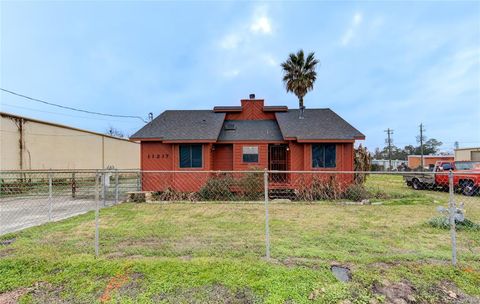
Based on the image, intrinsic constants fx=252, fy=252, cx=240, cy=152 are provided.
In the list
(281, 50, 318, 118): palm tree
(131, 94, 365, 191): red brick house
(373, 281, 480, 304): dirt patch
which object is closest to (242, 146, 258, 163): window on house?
(131, 94, 365, 191): red brick house

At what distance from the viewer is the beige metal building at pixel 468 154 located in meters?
26.7

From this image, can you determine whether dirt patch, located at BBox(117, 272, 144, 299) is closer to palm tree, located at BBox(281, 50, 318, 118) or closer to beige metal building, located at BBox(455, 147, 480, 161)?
palm tree, located at BBox(281, 50, 318, 118)

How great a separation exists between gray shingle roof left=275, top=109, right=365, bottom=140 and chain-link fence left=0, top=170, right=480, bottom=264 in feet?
6.89

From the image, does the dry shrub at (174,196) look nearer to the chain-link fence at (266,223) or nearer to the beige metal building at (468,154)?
the chain-link fence at (266,223)

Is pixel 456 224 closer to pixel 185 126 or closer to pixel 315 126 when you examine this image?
pixel 315 126

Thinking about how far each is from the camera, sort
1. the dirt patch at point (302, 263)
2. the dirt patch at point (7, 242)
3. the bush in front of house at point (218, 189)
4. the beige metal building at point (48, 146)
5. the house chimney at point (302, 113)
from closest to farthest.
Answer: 1. the dirt patch at point (302, 263)
2. the dirt patch at point (7, 242)
3. the bush in front of house at point (218, 189)
4. the beige metal building at point (48, 146)
5. the house chimney at point (302, 113)

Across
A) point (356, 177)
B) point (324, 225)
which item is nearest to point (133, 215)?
point (324, 225)

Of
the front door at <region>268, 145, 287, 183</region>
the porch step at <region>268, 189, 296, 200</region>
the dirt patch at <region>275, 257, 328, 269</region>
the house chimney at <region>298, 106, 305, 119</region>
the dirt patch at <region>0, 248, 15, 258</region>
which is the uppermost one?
the house chimney at <region>298, 106, 305, 119</region>

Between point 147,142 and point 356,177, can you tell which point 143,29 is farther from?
point 356,177

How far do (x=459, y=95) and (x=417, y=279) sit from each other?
114ft

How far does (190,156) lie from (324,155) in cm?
685

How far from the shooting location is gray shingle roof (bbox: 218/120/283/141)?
13.6m

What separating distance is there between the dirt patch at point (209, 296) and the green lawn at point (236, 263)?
0.01 meters

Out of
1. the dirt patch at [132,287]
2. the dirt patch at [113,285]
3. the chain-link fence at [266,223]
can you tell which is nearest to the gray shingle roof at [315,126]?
the chain-link fence at [266,223]
